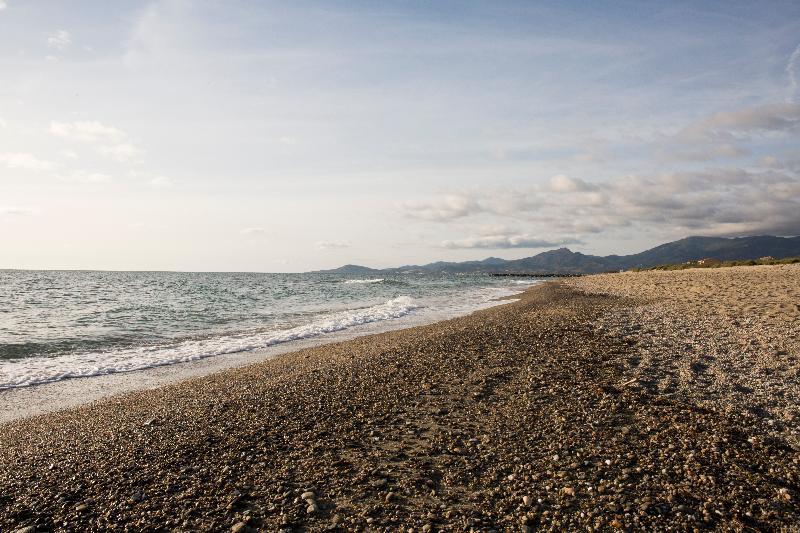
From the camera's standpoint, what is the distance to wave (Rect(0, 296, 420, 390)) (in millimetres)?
16622

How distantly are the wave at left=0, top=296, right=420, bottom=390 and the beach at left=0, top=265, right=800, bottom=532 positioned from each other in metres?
5.19

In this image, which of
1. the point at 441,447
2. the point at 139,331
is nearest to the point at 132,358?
the point at 139,331

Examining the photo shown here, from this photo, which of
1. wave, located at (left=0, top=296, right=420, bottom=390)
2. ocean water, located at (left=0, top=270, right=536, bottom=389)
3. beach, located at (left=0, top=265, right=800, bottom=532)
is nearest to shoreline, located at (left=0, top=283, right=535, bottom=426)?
wave, located at (left=0, top=296, right=420, bottom=390)

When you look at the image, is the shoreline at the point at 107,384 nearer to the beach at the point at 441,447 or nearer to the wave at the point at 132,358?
the wave at the point at 132,358

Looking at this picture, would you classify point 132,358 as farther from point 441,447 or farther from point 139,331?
point 441,447

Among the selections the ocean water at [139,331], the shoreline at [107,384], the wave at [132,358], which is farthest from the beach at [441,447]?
the ocean water at [139,331]

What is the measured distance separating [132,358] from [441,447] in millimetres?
16693

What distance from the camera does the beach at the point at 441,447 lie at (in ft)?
20.9

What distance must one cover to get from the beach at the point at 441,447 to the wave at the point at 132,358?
204 inches

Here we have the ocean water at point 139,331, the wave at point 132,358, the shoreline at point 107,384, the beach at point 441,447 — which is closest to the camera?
the beach at point 441,447

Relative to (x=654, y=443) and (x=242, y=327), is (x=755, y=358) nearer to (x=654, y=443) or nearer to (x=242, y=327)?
(x=654, y=443)

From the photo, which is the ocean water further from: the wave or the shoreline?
the shoreline

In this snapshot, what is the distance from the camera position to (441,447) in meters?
8.46

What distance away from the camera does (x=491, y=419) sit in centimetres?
964
